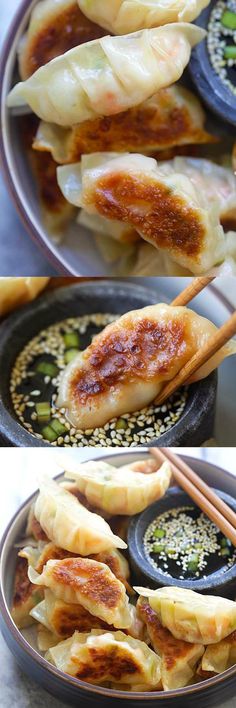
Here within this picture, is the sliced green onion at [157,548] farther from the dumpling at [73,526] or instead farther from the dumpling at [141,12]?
the dumpling at [141,12]

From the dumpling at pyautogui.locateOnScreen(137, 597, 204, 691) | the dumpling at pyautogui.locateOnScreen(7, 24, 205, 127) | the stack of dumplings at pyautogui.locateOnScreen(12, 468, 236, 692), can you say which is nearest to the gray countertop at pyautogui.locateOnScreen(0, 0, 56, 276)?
the dumpling at pyautogui.locateOnScreen(7, 24, 205, 127)

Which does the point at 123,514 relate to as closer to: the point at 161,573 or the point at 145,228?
the point at 161,573

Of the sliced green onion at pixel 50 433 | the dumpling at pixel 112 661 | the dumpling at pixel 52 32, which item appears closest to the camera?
the dumpling at pixel 112 661

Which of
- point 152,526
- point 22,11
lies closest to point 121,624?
point 152,526

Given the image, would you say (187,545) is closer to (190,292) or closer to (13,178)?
(190,292)

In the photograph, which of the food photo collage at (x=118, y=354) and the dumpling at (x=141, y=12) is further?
the dumpling at (x=141, y=12)

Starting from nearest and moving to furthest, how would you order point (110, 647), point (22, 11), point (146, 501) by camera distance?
point (110, 647) < point (146, 501) < point (22, 11)

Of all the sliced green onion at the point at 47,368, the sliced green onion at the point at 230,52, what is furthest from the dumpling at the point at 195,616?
the sliced green onion at the point at 230,52
